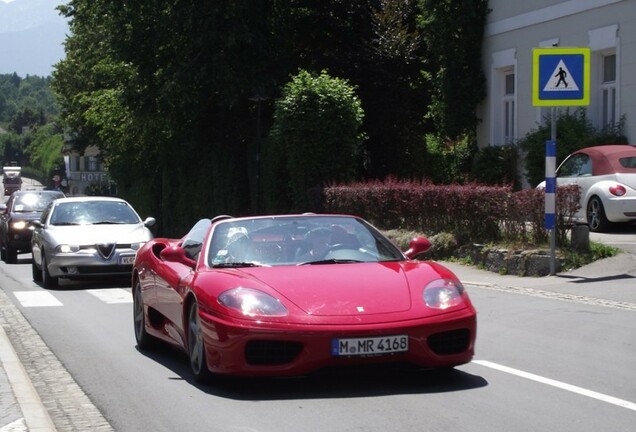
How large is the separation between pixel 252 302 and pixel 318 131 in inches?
724

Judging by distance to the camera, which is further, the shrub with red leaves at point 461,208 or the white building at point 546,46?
the white building at point 546,46

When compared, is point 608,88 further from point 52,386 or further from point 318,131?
point 52,386

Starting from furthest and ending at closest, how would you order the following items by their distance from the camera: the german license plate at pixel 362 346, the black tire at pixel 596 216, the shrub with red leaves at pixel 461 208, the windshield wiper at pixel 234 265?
the black tire at pixel 596 216 < the shrub with red leaves at pixel 461 208 < the windshield wiper at pixel 234 265 < the german license plate at pixel 362 346

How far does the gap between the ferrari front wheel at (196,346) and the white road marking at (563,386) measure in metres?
2.35

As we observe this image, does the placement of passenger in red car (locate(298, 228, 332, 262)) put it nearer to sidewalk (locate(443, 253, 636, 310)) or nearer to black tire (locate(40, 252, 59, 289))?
sidewalk (locate(443, 253, 636, 310))

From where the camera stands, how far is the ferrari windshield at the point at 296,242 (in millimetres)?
8805

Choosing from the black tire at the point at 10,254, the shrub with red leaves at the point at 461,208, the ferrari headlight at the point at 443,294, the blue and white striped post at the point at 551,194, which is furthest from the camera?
the black tire at the point at 10,254

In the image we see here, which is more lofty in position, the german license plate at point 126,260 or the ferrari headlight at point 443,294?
the ferrari headlight at point 443,294

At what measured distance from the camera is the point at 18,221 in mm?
28297

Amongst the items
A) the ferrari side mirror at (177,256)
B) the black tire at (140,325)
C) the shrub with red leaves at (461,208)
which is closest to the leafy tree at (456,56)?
the shrub with red leaves at (461,208)

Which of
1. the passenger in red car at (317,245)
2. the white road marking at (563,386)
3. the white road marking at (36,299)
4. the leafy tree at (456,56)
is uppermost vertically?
the leafy tree at (456,56)

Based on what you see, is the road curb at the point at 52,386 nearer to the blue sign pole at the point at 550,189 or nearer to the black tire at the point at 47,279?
the black tire at the point at 47,279

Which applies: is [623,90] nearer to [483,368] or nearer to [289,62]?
[289,62]

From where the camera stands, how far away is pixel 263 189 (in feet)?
98.4
